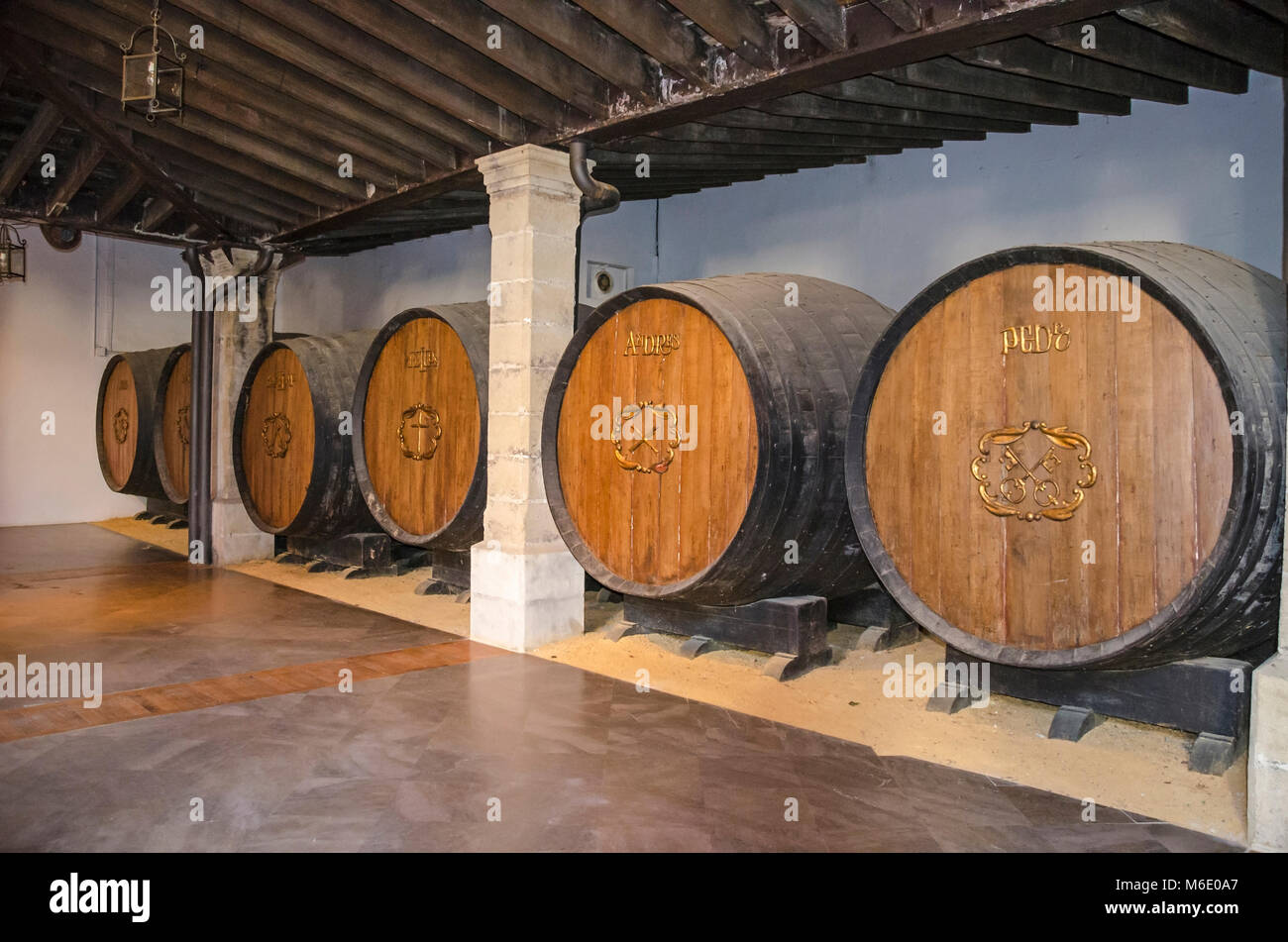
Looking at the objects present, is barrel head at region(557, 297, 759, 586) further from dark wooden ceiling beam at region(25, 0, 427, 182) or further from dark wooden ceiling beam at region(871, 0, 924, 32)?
dark wooden ceiling beam at region(25, 0, 427, 182)

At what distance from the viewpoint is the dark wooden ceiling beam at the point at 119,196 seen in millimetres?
6723

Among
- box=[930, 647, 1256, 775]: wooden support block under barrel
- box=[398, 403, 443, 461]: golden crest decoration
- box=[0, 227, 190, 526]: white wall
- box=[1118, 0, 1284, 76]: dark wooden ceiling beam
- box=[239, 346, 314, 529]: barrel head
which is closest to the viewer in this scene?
box=[930, 647, 1256, 775]: wooden support block under barrel

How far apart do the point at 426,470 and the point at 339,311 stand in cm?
563

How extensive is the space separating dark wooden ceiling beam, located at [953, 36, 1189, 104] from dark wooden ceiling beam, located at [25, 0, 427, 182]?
282cm

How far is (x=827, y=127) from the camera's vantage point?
4.97 meters

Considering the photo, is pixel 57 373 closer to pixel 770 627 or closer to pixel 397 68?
pixel 397 68

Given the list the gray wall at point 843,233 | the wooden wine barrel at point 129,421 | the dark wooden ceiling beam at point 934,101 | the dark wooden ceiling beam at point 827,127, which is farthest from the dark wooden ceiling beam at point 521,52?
the wooden wine barrel at point 129,421

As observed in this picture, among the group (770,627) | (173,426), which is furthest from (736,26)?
(173,426)

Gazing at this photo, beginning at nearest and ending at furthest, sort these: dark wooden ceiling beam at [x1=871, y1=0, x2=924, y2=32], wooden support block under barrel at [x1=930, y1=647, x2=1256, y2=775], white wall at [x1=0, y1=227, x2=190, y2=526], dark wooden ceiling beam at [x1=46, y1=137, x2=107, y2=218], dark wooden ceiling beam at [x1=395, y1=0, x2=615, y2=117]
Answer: wooden support block under barrel at [x1=930, y1=647, x2=1256, y2=775]
dark wooden ceiling beam at [x1=871, y1=0, x2=924, y2=32]
dark wooden ceiling beam at [x1=395, y1=0, x2=615, y2=117]
dark wooden ceiling beam at [x1=46, y1=137, x2=107, y2=218]
white wall at [x1=0, y1=227, x2=190, y2=526]

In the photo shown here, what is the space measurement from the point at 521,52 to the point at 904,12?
1.69m

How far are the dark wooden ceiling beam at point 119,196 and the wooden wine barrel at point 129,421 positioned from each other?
2030 millimetres

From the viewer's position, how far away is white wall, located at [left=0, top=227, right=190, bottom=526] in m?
10.1

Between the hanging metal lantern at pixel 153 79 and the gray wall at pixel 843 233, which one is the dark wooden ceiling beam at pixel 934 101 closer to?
the gray wall at pixel 843 233

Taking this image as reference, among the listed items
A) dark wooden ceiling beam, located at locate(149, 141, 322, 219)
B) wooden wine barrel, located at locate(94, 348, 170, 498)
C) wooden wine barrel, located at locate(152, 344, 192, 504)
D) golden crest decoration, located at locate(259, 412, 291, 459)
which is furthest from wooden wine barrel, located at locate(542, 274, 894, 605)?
wooden wine barrel, located at locate(94, 348, 170, 498)
